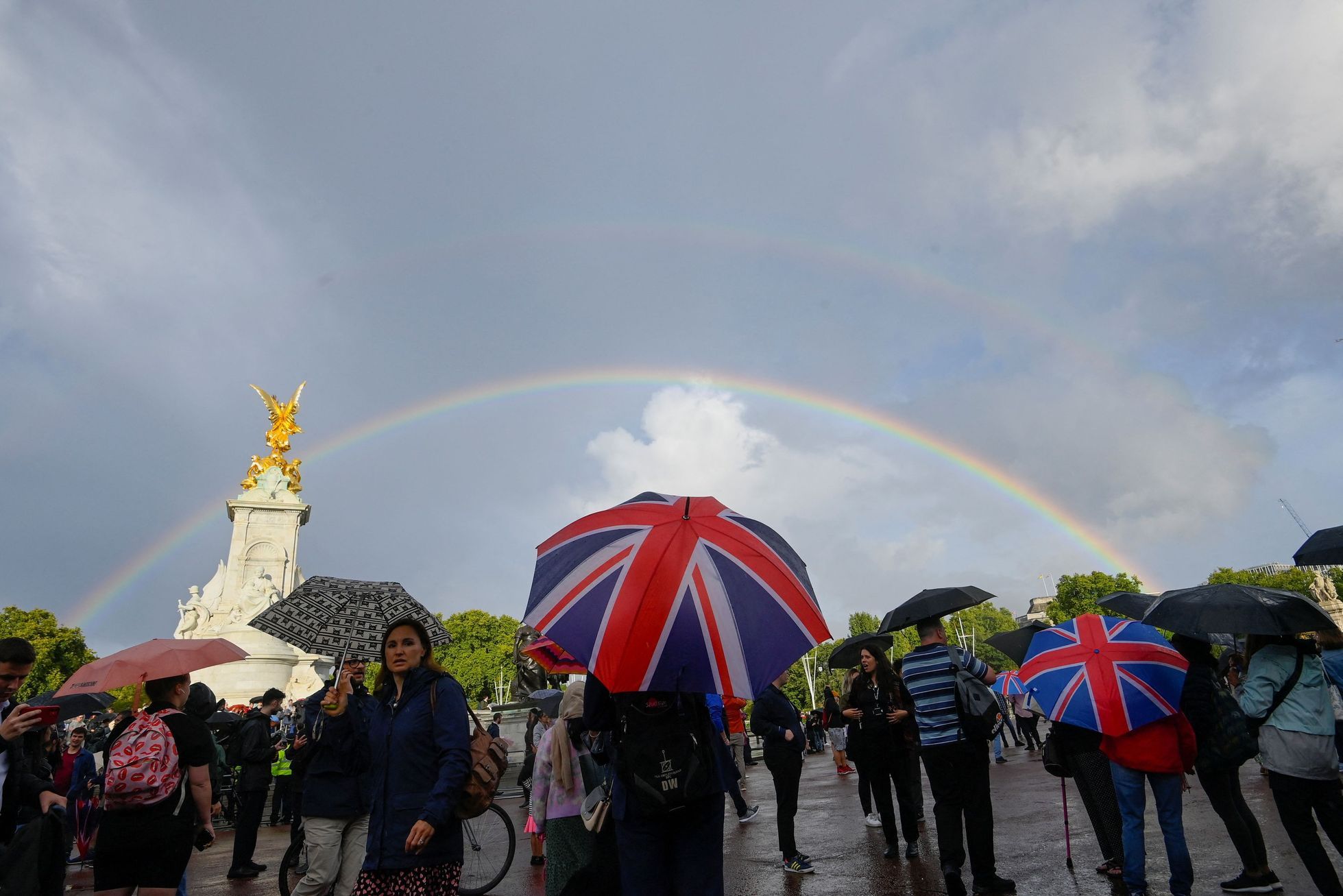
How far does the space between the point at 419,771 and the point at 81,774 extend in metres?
8.97

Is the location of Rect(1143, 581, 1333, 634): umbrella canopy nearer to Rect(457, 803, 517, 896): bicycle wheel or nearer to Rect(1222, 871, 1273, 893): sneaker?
Rect(1222, 871, 1273, 893): sneaker

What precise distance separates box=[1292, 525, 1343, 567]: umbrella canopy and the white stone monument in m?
42.2

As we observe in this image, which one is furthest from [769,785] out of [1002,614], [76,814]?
[1002,614]

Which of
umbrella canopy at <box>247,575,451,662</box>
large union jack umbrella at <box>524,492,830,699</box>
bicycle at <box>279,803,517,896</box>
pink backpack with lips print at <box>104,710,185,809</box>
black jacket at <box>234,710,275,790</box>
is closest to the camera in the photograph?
large union jack umbrella at <box>524,492,830,699</box>

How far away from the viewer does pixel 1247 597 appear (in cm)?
511

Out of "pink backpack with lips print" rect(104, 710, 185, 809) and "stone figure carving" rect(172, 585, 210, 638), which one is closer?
"pink backpack with lips print" rect(104, 710, 185, 809)

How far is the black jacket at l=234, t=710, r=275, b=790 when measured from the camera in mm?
9891

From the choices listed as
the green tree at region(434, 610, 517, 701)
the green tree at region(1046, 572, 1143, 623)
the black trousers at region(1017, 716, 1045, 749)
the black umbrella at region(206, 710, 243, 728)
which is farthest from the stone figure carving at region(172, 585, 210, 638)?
the green tree at region(1046, 572, 1143, 623)

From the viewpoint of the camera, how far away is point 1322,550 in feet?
24.1

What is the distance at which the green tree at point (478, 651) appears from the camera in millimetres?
71750

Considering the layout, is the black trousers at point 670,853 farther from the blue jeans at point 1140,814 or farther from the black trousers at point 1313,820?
the black trousers at point 1313,820

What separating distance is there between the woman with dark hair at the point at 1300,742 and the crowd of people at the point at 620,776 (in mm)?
11

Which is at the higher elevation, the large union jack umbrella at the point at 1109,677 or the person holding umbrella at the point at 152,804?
the large union jack umbrella at the point at 1109,677

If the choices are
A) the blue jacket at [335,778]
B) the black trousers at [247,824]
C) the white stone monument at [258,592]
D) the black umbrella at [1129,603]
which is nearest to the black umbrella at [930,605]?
the black umbrella at [1129,603]
